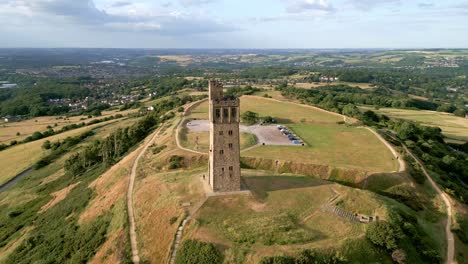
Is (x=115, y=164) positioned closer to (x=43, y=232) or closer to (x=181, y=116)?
(x=43, y=232)

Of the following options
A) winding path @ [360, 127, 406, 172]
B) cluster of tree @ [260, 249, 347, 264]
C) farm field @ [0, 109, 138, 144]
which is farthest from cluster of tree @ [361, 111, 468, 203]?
farm field @ [0, 109, 138, 144]

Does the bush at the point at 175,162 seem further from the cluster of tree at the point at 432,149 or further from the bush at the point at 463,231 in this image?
the cluster of tree at the point at 432,149

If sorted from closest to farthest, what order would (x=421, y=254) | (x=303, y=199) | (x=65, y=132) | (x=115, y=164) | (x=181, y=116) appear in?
(x=421, y=254) < (x=303, y=199) < (x=115, y=164) < (x=181, y=116) < (x=65, y=132)

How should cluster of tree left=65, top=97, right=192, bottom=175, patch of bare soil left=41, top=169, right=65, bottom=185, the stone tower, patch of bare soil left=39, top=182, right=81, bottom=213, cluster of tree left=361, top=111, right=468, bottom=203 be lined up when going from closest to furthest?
the stone tower, cluster of tree left=361, top=111, right=468, bottom=203, patch of bare soil left=39, top=182, right=81, bottom=213, patch of bare soil left=41, top=169, right=65, bottom=185, cluster of tree left=65, top=97, right=192, bottom=175

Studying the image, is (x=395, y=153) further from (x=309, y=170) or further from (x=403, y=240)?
(x=403, y=240)

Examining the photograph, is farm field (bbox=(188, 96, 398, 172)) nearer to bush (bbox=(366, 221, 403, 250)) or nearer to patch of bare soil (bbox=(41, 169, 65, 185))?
bush (bbox=(366, 221, 403, 250))

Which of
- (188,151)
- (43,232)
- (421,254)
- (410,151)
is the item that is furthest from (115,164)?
(410,151)
